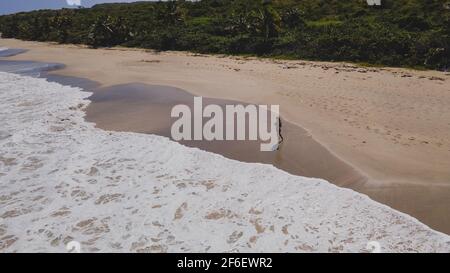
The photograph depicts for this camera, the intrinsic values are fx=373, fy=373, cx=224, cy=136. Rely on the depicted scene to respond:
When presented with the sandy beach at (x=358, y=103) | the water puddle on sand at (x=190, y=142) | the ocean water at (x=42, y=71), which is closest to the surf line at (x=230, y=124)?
the water puddle on sand at (x=190, y=142)

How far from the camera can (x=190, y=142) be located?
1234cm

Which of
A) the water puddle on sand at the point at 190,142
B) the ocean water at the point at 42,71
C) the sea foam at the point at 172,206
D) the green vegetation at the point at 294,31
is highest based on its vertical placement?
the green vegetation at the point at 294,31

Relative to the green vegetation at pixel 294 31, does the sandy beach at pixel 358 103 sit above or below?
below

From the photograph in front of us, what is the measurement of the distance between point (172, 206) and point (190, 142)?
4.10 m

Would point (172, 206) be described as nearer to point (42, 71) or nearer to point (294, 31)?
point (42, 71)

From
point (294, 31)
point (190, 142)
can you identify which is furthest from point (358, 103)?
point (294, 31)

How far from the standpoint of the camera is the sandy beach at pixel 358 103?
9.21 m

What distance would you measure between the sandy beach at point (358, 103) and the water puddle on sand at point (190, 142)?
486mm

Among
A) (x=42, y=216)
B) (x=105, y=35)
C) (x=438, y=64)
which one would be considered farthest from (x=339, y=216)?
(x=105, y=35)

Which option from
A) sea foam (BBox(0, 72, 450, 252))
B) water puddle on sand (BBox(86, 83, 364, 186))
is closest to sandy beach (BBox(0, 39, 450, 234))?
water puddle on sand (BBox(86, 83, 364, 186))

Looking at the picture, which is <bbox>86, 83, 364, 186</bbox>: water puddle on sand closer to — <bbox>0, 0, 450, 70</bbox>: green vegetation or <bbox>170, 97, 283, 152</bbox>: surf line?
<bbox>170, 97, 283, 152</bbox>: surf line

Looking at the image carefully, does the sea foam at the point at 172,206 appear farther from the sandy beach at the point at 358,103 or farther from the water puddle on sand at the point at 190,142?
the sandy beach at the point at 358,103

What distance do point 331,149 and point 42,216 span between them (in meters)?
8.00
